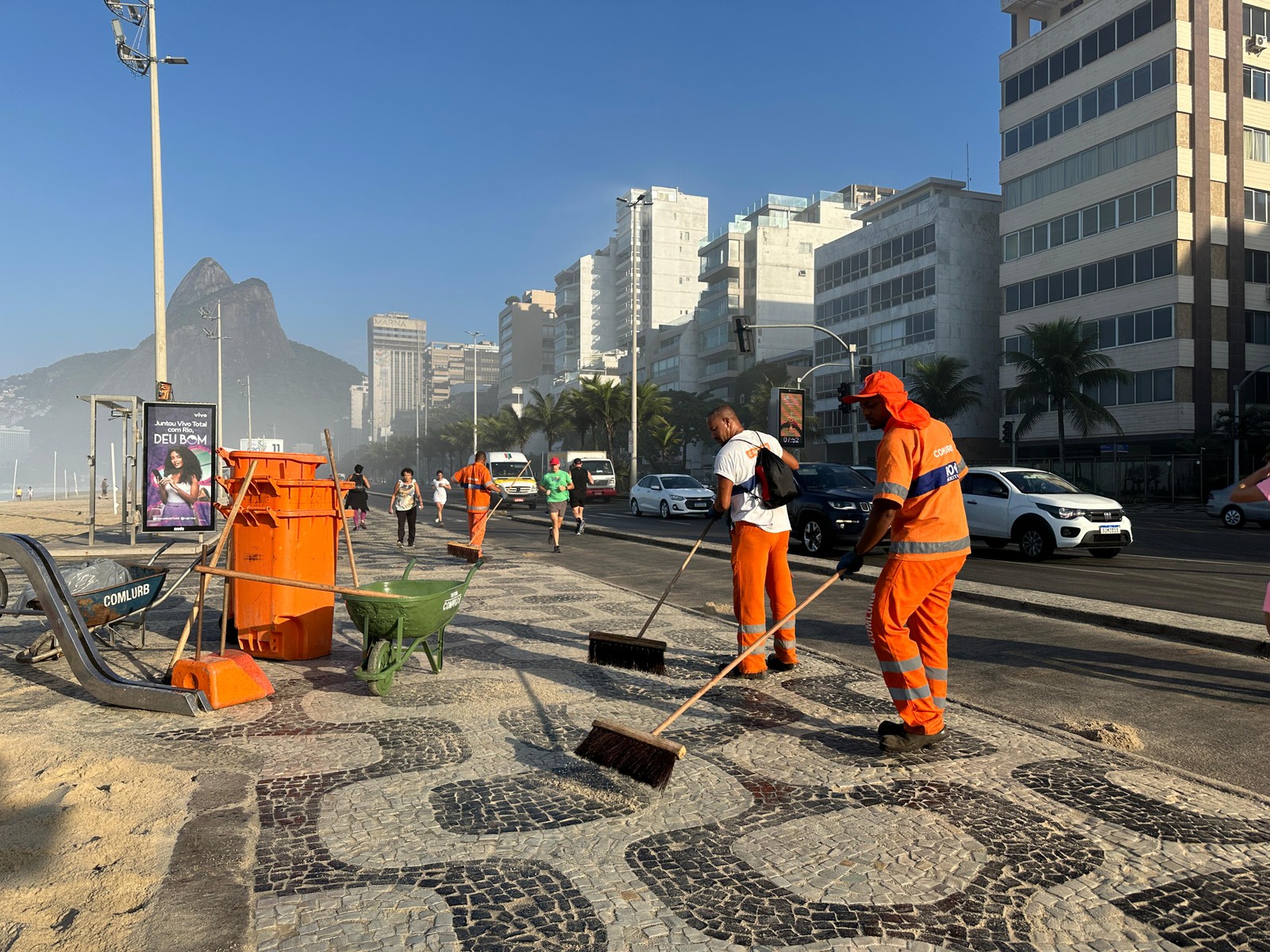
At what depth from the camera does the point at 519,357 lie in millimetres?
161875

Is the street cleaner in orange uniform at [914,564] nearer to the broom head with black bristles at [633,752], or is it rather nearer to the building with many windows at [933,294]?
the broom head with black bristles at [633,752]

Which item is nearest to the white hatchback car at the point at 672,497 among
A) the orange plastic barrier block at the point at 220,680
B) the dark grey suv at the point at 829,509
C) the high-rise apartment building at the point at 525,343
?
the dark grey suv at the point at 829,509

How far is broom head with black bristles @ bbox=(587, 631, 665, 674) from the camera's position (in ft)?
20.4

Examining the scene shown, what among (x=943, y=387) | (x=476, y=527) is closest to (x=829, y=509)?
(x=476, y=527)

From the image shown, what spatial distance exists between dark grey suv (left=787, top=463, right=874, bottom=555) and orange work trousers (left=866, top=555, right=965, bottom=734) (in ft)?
34.1

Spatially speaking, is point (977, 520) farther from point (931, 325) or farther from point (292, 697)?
point (931, 325)

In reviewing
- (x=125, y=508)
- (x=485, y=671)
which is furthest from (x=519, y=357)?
(x=485, y=671)

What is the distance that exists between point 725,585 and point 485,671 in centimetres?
553

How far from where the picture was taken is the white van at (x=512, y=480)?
120 ft

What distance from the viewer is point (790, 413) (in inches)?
920

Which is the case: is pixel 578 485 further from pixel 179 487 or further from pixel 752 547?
pixel 752 547

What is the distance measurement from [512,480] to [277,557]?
31942 mm

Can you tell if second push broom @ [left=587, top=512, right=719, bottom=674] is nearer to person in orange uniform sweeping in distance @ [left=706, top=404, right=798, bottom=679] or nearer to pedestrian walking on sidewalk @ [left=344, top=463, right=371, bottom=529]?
person in orange uniform sweeping in distance @ [left=706, top=404, right=798, bottom=679]

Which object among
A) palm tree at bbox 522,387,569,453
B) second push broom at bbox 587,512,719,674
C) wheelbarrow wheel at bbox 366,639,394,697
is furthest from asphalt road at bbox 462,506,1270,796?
palm tree at bbox 522,387,569,453
